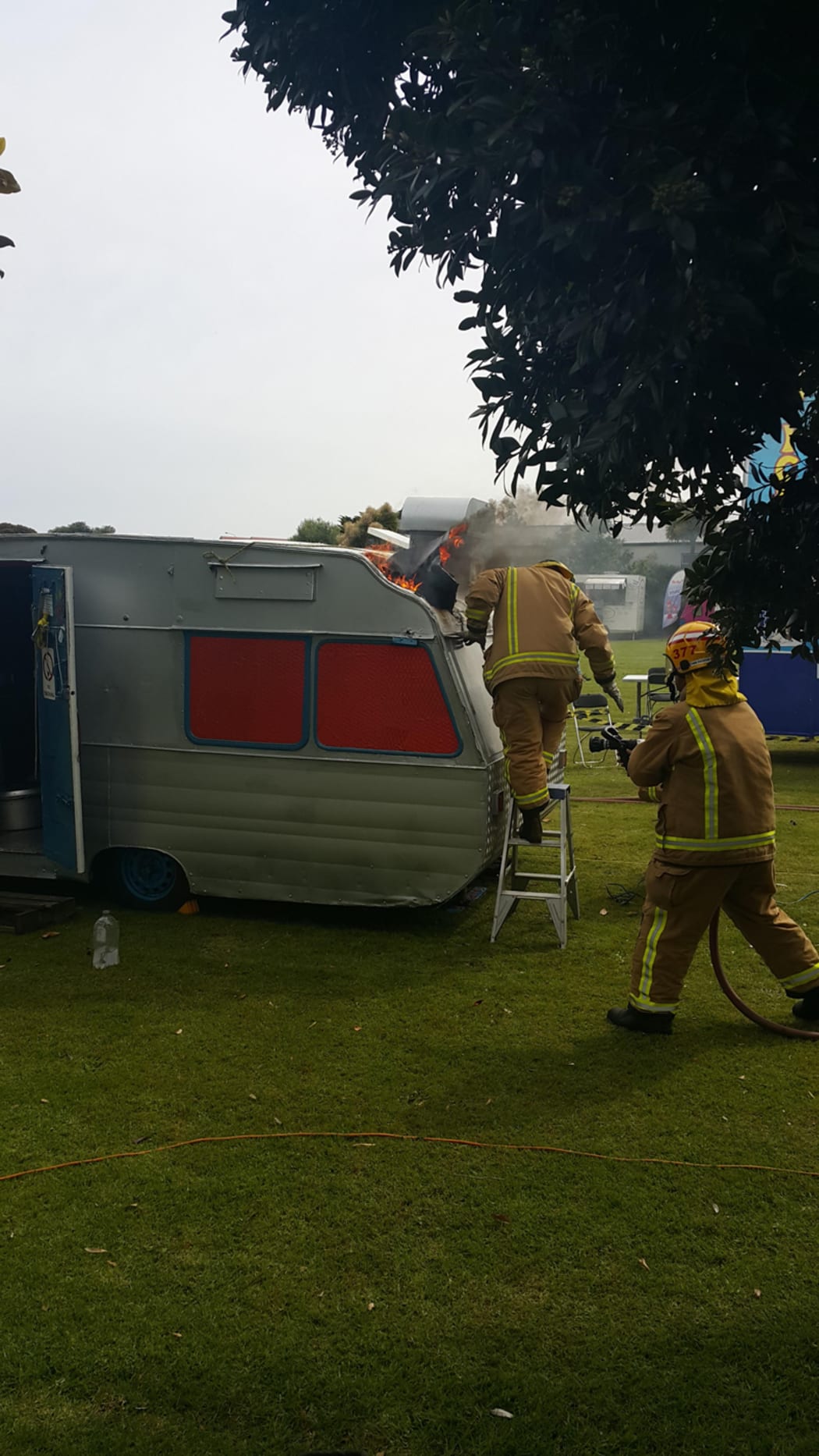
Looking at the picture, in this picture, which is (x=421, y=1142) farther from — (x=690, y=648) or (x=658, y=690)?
(x=658, y=690)

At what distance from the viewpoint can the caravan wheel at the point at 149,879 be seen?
765 centimetres

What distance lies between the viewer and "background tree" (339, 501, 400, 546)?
12.8 m

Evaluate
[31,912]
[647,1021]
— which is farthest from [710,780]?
[31,912]

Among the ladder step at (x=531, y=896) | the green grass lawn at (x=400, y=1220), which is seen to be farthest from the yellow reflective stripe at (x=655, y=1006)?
the ladder step at (x=531, y=896)

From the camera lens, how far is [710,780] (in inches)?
202

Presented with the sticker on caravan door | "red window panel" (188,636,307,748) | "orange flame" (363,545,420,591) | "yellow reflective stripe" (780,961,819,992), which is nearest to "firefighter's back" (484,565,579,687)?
"orange flame" (363,545,420,591)

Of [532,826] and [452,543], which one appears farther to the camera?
[452,543]

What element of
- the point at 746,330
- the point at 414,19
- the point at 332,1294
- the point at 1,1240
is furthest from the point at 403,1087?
the point at 414,19

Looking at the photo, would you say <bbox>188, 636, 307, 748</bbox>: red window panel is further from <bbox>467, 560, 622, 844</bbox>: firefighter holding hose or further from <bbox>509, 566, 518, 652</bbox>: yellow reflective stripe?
<bbox>509, 566, 518, 652</bbox>: yellow reflective stripe

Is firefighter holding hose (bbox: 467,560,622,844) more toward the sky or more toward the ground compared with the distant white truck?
more toward the sky

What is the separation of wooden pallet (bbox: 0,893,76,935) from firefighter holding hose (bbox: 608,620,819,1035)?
13.5ft

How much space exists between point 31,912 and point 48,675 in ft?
5.30

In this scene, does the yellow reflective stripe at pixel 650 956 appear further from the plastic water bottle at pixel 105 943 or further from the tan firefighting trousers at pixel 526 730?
the plastic water bottle at pixel 105 943

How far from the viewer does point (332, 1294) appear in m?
3.47
